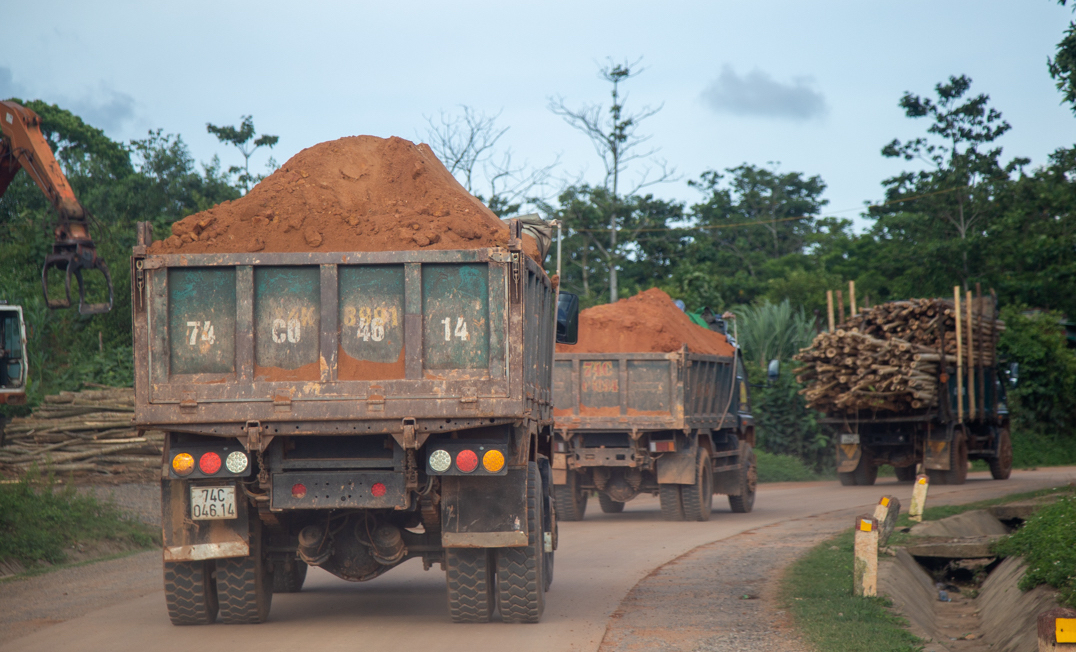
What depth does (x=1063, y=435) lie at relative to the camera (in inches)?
1134

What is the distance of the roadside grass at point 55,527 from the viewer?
10.4 meters

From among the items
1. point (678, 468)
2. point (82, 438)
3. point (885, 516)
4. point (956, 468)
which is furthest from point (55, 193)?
point (956, 468)

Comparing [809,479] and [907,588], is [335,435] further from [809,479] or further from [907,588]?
[809,479]

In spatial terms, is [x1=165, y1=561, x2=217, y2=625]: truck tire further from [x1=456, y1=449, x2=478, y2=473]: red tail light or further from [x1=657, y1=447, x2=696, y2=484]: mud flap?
[x1=657, y1=447, x2=696, y2=484]: mud flap

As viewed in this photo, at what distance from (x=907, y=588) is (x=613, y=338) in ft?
19.9

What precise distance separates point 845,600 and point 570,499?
722 centimetres

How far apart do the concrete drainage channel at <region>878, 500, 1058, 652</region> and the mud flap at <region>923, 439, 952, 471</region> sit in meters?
6.29

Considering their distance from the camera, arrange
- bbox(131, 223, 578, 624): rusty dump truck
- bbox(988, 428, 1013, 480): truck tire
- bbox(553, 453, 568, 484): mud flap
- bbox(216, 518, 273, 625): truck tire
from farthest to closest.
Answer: bbox(988, 428, 1013, 480): truck tire < bbox(553, 453, 568, 484): mud flap < bbox(216, 518, 273, 625): truck tire < bbox(131, 223, 578, 624): rusty dump truck

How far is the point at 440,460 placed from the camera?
6.41 m

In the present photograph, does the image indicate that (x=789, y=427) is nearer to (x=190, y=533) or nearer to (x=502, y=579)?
(x=502, y=579)

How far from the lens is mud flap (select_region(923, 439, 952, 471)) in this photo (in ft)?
64.4

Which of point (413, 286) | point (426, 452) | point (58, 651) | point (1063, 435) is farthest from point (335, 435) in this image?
point (1063, 435)

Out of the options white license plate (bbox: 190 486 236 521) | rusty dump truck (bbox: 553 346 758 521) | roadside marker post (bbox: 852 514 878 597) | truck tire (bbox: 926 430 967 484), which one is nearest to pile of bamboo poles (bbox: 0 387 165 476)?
rusty dump truck (bbox: 553 346 758 521)

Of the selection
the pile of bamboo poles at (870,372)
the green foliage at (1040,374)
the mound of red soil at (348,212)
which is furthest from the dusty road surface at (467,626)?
the green foliage at (1040,374)
